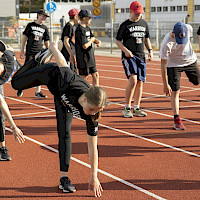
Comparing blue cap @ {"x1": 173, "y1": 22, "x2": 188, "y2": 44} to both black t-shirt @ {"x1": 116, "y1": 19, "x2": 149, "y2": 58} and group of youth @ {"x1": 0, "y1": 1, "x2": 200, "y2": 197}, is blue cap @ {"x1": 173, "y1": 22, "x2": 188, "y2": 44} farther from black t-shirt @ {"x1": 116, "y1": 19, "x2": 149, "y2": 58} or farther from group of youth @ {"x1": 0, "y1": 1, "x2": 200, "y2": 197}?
black t-shirt @ {"x1": 116, "y1": 19, "x2": 149, "y2": 58}

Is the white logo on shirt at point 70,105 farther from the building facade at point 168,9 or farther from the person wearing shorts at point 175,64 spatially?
the building facade at point 168,9

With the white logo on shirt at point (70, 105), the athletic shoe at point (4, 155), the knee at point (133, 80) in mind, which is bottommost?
the athletic shoe at point (4, 155)

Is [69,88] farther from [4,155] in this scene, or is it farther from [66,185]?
[4,155]

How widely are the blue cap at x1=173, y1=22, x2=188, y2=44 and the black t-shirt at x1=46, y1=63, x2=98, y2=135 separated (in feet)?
10.2

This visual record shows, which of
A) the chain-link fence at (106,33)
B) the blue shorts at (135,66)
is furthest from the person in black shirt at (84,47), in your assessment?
the chain-link fence at (106,33)

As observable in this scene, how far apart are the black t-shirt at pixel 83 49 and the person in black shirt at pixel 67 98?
4.86 meters

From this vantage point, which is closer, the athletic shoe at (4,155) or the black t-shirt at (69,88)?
the black t-shirt at (69,88)

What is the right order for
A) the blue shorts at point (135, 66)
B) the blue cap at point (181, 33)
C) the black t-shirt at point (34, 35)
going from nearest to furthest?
the blue cap at point (181, 33)
the blue shorts at point (135, 66)
the black t-shirt at point (34, 35)

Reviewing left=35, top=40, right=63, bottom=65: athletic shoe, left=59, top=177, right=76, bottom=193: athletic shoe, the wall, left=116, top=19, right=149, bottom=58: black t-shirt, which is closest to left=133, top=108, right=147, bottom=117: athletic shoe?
left=116, top=19, right=149, bottom=58: black t-shirt

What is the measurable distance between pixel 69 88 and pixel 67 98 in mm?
112

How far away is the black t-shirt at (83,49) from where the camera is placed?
10.1 m

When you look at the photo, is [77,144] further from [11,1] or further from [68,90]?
[11,1]

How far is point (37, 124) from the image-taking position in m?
8.49

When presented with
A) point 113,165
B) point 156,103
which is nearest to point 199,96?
point 156,103
